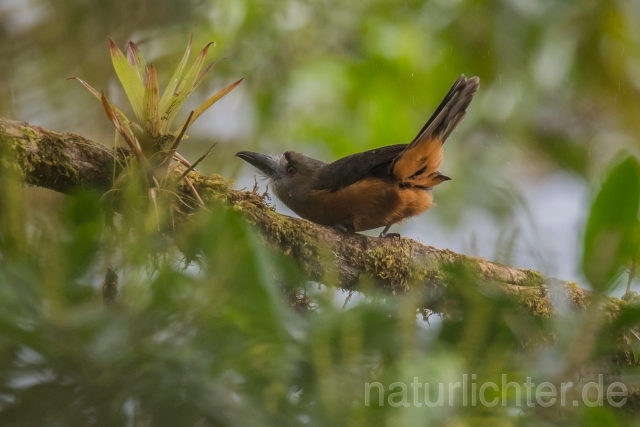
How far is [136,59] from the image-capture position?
135 cm

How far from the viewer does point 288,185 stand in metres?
3.16

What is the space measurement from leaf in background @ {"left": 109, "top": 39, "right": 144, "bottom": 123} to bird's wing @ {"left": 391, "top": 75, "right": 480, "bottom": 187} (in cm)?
138

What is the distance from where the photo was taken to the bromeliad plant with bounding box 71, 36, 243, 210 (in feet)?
4.39

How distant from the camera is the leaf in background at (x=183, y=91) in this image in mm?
1331

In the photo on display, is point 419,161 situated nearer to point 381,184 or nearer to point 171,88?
point 381,184

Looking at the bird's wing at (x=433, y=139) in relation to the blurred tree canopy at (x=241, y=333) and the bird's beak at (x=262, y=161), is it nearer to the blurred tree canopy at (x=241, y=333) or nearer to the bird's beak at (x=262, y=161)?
the bird's beak at (x=262, y=161)

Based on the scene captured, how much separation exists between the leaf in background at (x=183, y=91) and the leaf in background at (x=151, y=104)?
0.02m

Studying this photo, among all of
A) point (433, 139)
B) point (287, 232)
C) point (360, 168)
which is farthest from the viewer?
point (360, 168)

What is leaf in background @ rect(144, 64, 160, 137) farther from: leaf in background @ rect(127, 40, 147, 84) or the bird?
the bird

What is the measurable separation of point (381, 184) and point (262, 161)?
0.71m

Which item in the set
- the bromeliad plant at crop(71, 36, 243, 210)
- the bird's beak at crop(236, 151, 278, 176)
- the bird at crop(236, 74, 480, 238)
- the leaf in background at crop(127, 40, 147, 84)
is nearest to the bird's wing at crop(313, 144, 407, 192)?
the bird at crop(236, 74, 480, 238)

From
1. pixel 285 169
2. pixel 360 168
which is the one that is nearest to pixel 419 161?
pixel 360 168

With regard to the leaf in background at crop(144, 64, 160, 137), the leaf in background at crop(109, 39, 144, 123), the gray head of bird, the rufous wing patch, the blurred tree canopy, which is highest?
the gray head of bird

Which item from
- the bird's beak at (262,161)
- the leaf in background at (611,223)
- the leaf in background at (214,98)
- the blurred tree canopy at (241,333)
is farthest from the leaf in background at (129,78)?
the bird's beak at (262,161)
